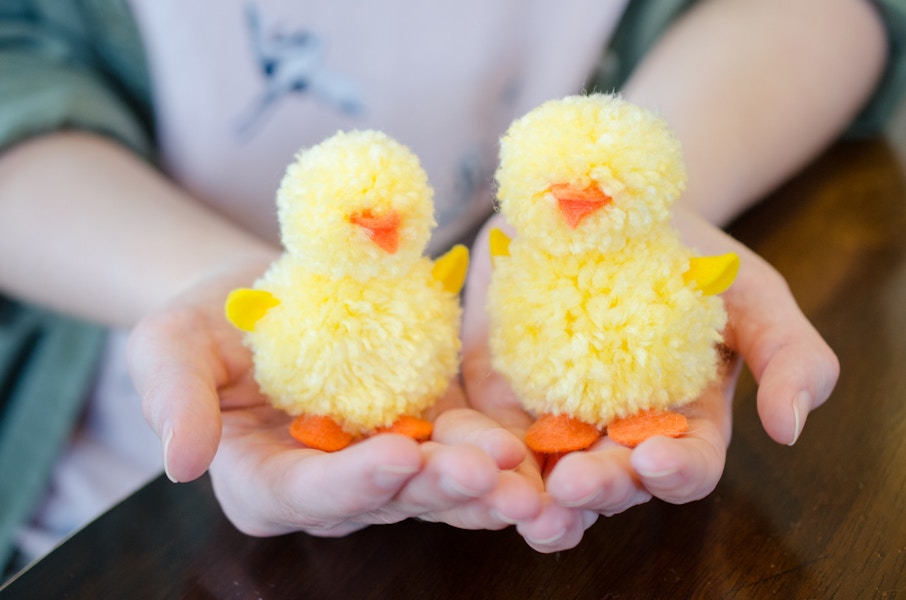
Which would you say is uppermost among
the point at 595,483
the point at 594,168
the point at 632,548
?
the point at 594,168

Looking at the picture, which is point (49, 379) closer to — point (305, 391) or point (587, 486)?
point (305, 391)

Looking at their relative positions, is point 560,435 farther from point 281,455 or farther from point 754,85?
point 754,85

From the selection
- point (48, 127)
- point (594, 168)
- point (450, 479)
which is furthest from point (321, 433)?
point (48, 127)

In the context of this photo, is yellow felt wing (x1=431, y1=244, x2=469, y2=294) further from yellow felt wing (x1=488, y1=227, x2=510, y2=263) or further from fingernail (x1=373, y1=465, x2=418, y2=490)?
fingernail (x1=373, y1=465, x2=418, y2=490)

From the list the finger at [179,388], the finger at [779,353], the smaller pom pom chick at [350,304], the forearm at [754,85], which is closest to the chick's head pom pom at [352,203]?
the smaller pom pom chick at [350,304]

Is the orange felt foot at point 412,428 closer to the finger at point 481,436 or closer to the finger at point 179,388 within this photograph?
the finger at point 481,436

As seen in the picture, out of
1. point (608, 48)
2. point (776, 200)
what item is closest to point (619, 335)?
point (776, 200)

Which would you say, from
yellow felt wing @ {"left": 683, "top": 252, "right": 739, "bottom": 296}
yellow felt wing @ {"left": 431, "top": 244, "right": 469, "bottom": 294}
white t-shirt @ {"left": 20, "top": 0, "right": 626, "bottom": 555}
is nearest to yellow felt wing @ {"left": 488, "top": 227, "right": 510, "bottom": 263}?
yellow felt wing @ {"left": 431, "top": 244, "right": 469, "bottom": 294}

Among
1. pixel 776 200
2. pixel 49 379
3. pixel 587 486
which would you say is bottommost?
pixel 49 379
